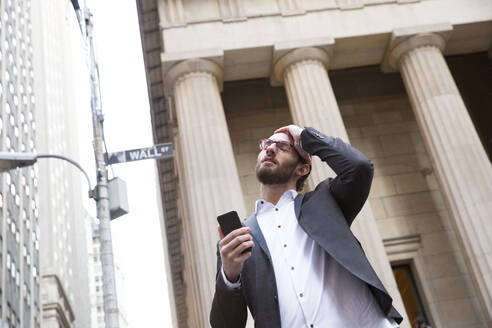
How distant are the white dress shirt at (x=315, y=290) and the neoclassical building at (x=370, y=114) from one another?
11.3 meters

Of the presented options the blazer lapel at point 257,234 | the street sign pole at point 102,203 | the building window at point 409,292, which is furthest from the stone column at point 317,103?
the blazer lapel at point 257,234

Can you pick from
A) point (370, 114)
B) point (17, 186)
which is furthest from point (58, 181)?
point (370, 114)

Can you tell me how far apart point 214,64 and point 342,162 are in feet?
47.3

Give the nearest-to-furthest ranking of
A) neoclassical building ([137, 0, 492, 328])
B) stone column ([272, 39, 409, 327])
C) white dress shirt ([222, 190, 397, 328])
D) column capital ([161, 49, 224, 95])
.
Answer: white dress shirt ([222, 190, 397, 328])
stone column ([272, 39, 409, 327])
neoclassical building ([137, 0, 492, 328])
column capital ([161, 49, 224, 95])

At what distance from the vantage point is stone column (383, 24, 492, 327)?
15258 millimetres

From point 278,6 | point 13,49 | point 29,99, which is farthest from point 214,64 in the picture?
point 29,99

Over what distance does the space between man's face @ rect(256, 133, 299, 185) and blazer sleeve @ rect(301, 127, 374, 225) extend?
0.62 feet

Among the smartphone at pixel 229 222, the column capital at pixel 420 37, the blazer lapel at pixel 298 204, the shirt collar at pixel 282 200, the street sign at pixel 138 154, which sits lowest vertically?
the smartphone at pixel 229 222

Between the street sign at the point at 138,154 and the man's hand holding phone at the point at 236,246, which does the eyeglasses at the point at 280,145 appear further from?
the street sign at the point at 138,154

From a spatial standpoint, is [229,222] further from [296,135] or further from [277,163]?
[296,135]

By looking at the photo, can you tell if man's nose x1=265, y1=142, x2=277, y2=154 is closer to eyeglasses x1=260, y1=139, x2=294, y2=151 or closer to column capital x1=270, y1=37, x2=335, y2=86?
eyeglasses x1=260, y1=139, x2=294, y2=151

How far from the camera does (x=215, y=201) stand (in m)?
15.4

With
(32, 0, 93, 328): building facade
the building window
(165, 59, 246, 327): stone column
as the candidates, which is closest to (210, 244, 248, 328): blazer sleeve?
(165, 59, 246, 327): stone column

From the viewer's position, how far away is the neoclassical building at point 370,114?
15680 mm
